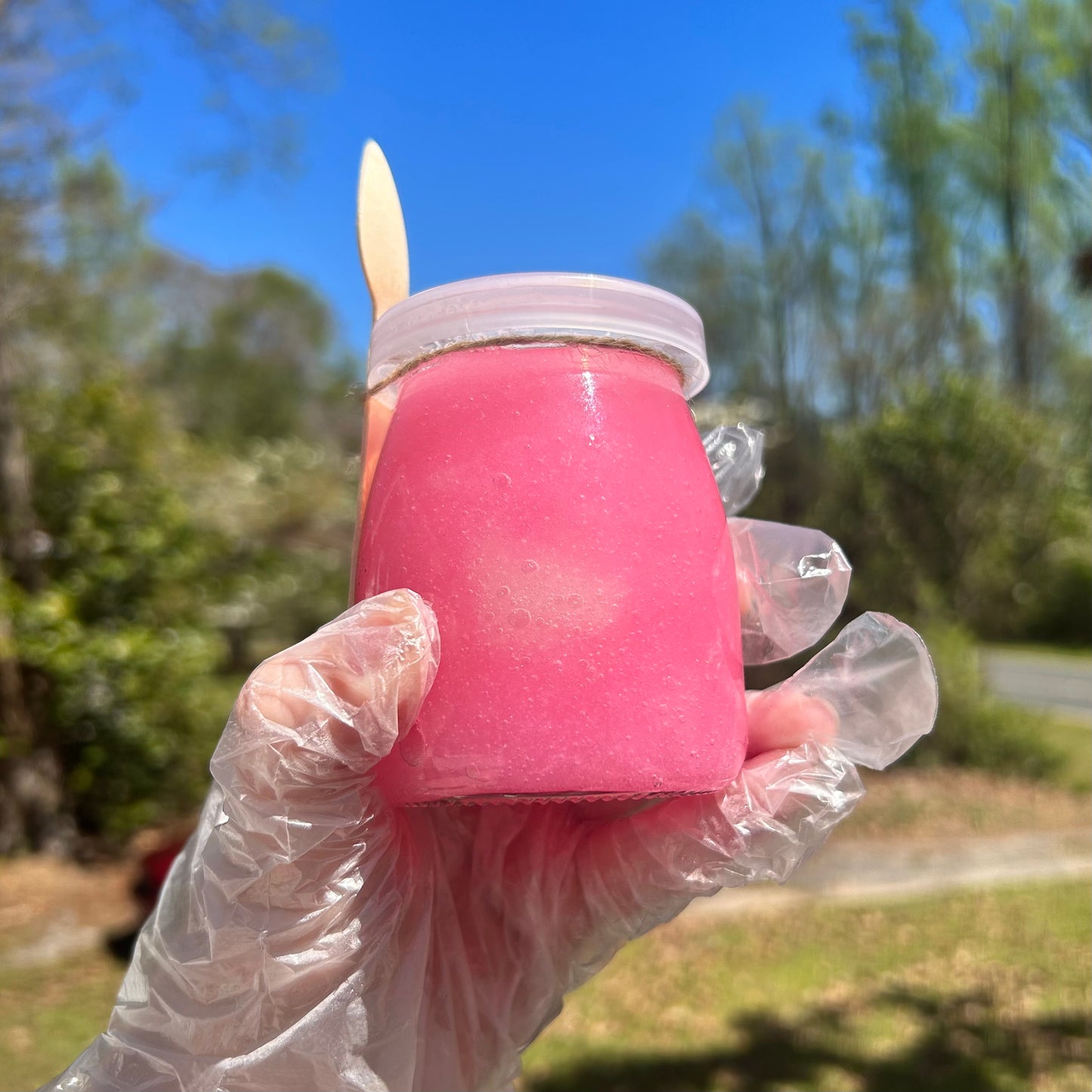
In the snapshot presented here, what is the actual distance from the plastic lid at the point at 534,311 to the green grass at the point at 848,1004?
12.8ft

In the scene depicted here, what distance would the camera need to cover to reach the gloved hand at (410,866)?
47.5 inches

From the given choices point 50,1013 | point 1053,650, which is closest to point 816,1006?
point 50,1013

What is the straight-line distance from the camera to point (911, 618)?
972 centimetres

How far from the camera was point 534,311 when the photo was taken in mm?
1271

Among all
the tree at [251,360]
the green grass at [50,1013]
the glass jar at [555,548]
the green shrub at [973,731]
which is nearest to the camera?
the glass jar at [555,548]

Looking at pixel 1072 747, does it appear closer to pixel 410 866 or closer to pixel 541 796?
pixel 410 866

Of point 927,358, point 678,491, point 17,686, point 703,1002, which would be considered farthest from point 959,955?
point 927,358

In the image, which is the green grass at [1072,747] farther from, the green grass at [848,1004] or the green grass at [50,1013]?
the green grass at [50,1013]

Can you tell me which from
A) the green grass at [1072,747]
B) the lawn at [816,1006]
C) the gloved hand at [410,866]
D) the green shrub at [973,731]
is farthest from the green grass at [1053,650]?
the gloved hand at [410,866]

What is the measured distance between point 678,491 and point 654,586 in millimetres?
144

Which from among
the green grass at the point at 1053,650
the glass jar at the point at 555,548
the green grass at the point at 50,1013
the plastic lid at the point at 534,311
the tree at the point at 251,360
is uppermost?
the tree at the point at 251,360

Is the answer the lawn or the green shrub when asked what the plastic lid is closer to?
the lawn

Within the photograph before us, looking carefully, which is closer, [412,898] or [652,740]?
[652,740]

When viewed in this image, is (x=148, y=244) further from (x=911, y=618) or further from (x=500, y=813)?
(x=500, y=813)
